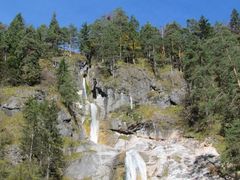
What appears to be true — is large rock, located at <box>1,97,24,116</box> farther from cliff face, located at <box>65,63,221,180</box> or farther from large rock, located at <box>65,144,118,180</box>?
A: large rock, located at <box>65,144,118,180</box>

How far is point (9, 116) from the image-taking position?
52031mm

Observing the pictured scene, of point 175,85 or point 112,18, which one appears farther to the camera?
point 112,18

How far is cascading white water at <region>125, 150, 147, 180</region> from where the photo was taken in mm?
43094

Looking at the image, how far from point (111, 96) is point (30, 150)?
2500 centimetres

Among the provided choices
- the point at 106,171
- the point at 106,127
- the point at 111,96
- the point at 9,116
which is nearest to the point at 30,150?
the point at 106,171

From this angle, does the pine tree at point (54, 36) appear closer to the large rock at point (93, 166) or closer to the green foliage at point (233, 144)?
the large rock at point (93, 166)

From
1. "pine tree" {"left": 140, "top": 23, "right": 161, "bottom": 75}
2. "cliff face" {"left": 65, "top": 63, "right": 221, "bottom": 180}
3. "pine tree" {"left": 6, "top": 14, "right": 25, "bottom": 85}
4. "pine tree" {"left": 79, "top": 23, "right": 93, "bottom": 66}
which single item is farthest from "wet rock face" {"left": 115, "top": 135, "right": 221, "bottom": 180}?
"pine tree" {"left": 79, "top": 23, "right": 93, "bottom": 66}

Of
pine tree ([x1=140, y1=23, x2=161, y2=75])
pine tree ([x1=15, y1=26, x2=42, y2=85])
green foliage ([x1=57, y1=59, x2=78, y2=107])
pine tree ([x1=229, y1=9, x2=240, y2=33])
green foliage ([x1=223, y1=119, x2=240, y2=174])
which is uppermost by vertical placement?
pine tree ([x1=229, y1=9, x2=240, y2=33])

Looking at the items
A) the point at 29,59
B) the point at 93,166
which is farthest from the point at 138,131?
the point at 29,59

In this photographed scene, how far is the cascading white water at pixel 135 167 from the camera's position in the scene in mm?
43094

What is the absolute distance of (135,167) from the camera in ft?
144

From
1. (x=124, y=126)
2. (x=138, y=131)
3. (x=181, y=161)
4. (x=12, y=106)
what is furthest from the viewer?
(x=124, y=126)

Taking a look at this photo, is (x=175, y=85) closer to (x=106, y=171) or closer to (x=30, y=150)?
(x=106, y=171)

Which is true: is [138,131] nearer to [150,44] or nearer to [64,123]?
[64,123]
